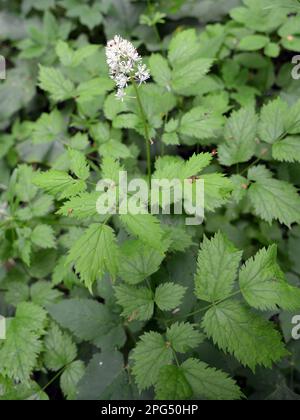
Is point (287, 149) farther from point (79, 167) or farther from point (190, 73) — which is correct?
point (79, 167)

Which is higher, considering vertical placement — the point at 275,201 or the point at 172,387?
the point at 275,201

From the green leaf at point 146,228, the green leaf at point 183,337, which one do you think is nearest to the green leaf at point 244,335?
the green leaf at point 183,337

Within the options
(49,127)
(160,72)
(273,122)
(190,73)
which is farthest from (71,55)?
(273,122)

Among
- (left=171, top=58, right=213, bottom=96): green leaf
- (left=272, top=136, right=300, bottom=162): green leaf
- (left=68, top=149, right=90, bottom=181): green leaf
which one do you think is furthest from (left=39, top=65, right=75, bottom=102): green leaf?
(left=272, top=136, right=300, bottom=162): green leaf

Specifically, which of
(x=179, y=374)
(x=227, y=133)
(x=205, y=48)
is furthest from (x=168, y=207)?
(x=205, y=48)
